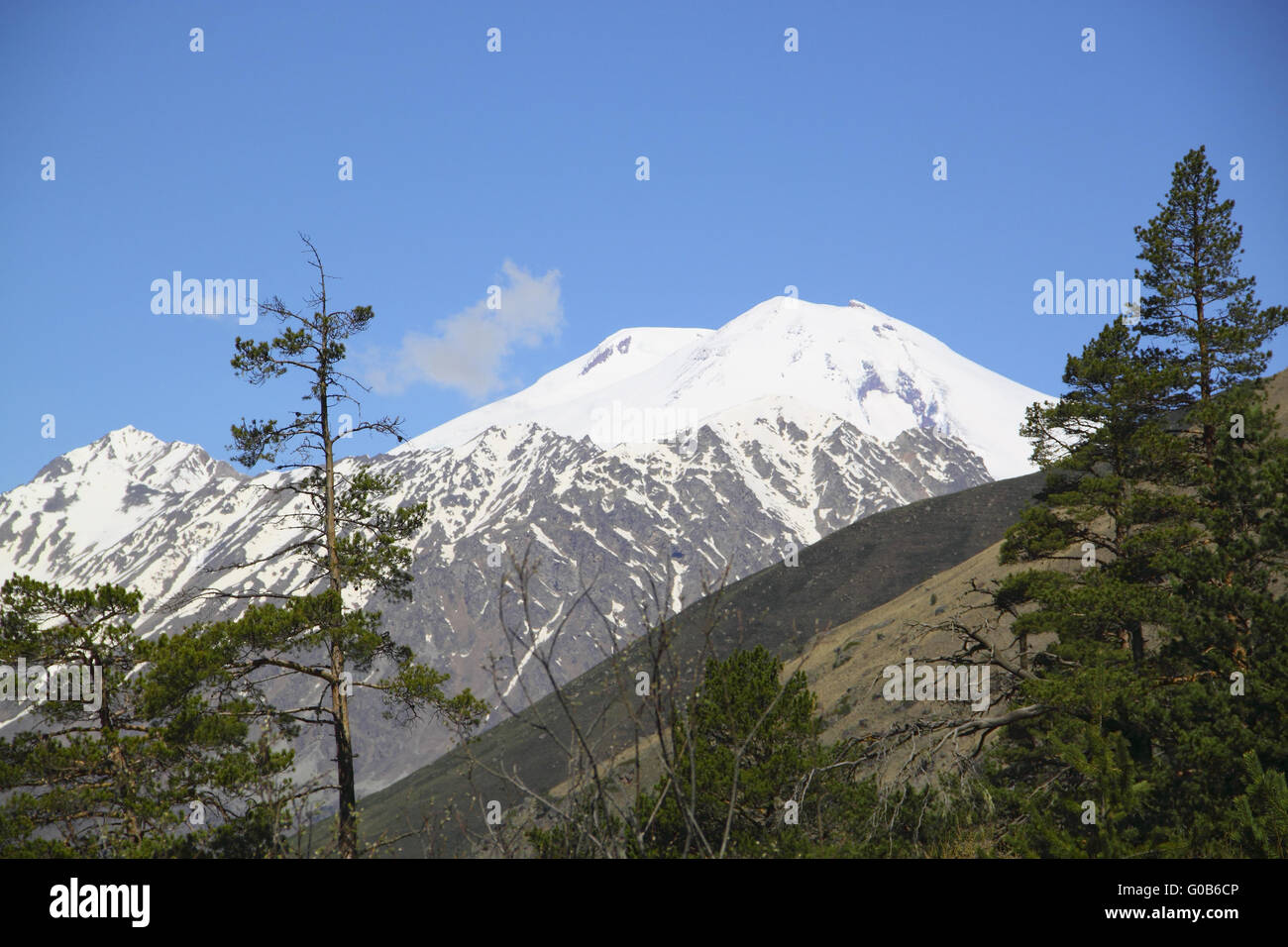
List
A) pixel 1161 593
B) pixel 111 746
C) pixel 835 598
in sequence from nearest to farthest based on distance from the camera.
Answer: pixel 111 746
pixel 1161 593
pixel 835 598

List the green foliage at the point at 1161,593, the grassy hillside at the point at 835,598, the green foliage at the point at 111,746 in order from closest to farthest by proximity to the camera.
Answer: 1. the green foliage at the point at 1161,593
2. the green foliage at the point at 111,746
3. the grassy hillside at the point at 835,598

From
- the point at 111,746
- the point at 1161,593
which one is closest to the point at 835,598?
the point at 1161,593

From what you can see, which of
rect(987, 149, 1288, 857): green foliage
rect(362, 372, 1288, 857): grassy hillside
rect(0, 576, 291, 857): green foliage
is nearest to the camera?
rect(987, 149, 1288, 857): green foliage

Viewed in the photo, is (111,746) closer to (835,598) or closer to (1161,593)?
(1161,593)

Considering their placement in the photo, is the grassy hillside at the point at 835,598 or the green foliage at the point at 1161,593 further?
the grassy hillside at the point at 835,598

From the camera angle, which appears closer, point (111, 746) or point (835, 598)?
point (111, 746)

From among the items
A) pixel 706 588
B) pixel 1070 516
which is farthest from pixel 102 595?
pixel 1070 516

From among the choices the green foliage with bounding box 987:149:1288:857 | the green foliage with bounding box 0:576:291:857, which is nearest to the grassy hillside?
the green foliage with bounding box 987:149:1288:857

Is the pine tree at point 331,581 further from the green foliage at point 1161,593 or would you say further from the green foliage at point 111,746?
the green foliage at point 1161,593

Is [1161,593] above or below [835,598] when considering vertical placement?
below

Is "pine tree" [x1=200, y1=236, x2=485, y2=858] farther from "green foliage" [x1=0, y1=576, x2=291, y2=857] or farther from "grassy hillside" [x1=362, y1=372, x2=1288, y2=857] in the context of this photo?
"grassy hillside" [x1=362, y1=372, x2=1288, y2=857]

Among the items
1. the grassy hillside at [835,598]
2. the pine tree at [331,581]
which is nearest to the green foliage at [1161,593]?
the pine tree at [331,581]
